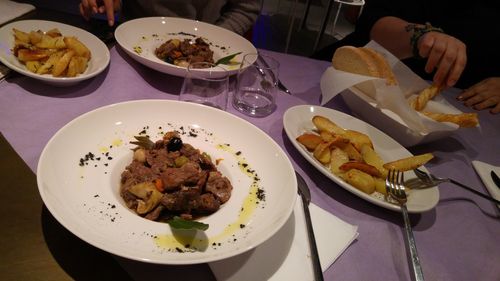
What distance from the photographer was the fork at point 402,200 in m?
1.03

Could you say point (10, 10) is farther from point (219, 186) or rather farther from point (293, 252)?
point (293, 252)

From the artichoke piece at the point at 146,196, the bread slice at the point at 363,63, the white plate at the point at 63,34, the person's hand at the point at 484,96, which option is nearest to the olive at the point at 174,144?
the artichoke piece at the point at 146,196

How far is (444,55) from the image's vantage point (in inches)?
69.6

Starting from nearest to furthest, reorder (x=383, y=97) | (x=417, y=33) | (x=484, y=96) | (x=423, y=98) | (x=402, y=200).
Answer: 1. (x=402, y=200)
2. (x=383, y=97)
3. (x=423, y=98)
4. (x=417, y=33)
5. (x=484, y=96)

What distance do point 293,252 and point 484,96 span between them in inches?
76.8

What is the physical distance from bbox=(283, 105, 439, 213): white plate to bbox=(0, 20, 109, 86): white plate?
2.88 feet

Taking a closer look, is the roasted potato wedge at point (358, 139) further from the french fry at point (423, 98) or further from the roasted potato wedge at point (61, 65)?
the roasted potato wedge at point (61, 65)

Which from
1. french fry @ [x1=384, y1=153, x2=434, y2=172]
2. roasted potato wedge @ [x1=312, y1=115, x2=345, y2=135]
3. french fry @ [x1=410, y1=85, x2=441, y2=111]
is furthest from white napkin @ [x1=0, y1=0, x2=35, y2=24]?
french fry @ [x1=410, y1=85, x2=441, y2=111]

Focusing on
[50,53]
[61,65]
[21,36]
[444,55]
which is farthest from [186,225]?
[444,55]

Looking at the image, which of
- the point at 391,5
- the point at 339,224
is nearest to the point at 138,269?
the point at 339,224

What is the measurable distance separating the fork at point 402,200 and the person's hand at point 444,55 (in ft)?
2.66

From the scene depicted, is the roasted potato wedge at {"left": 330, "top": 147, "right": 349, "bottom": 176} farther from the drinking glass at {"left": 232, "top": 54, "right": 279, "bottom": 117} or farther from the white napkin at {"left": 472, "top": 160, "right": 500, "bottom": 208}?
the white napkin at {"left": 472, "top": 160, "right": 500, "bottom": 208}

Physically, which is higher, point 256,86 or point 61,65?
point 61,65

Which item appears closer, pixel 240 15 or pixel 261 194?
pixel 261 194
